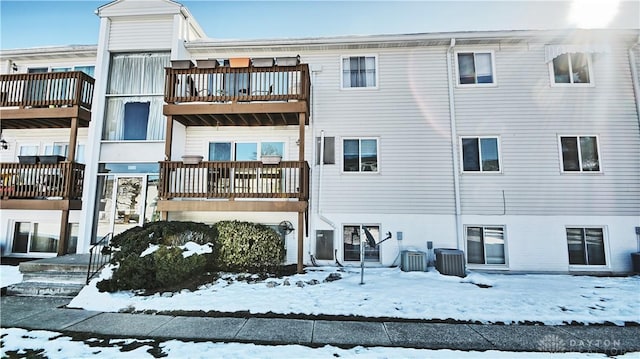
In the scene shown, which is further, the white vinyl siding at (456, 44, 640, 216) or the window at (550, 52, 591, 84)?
the window at (550, 52, 591, 84)

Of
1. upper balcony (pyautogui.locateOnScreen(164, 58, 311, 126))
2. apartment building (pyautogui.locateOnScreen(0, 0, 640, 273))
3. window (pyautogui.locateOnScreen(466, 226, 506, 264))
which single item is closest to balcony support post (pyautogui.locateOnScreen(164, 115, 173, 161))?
apartment building (pyautogui.locateOnScreen(0, 0, 640, 273))

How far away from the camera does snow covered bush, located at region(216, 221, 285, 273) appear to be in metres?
7.98

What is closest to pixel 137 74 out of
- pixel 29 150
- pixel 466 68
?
pixel 29 150

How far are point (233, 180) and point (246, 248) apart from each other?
1.97 m

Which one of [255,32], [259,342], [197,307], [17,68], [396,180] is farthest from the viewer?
[17,68]

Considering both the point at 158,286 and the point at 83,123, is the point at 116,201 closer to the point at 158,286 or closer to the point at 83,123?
the point at 83,123

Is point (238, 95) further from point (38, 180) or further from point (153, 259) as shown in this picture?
point (38, 180)

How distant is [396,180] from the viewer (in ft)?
30.5

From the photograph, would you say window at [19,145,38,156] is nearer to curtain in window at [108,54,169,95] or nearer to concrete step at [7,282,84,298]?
curtain in window at [108,54,169,95]

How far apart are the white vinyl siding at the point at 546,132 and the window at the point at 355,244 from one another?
2.84m

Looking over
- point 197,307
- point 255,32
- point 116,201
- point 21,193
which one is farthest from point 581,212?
point 21,193

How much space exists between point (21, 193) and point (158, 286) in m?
6.18

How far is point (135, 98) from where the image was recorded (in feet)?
32.1

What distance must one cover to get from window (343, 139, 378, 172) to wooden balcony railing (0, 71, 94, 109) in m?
8.55
